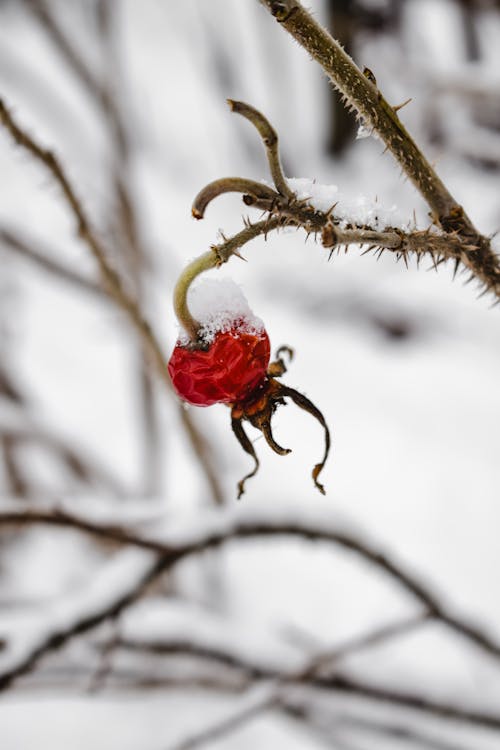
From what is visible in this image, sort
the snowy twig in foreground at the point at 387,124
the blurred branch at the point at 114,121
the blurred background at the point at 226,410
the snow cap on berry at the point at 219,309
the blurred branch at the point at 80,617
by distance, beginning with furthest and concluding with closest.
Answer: the blurred branch at the point at 114,121 → the blurred background at the point at 226,410 → the blurred branch at the point at 80,617 → the snow cap on berry at the point at 219,309 → the snowy twig in foreground at the point at 387,124

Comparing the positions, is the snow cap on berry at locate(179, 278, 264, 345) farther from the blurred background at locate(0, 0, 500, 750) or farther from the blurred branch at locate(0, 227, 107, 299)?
the blurred branch at locate(0, 227, 107, 299)

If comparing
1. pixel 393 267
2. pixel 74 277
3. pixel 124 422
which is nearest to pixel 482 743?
pixel 74 277

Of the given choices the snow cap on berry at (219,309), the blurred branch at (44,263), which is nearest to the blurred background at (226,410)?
the blurred branch at (44,263)

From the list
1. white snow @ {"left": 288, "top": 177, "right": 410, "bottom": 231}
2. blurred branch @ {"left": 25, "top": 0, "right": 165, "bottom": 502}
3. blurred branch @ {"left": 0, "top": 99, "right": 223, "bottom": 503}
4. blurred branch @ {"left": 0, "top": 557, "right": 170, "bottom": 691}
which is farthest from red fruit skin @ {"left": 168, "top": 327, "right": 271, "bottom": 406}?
blurred branch @ {"left": 25, "top": 0, "right": 165, "bottom": 502}

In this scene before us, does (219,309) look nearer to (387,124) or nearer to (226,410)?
(387,124)

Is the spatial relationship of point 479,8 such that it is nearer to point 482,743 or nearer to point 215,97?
point 215,97

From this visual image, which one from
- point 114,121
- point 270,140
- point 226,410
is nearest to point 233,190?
point 270,140

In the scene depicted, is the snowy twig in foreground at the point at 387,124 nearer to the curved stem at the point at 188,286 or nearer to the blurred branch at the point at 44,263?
the curved stem at the point at 188,286
